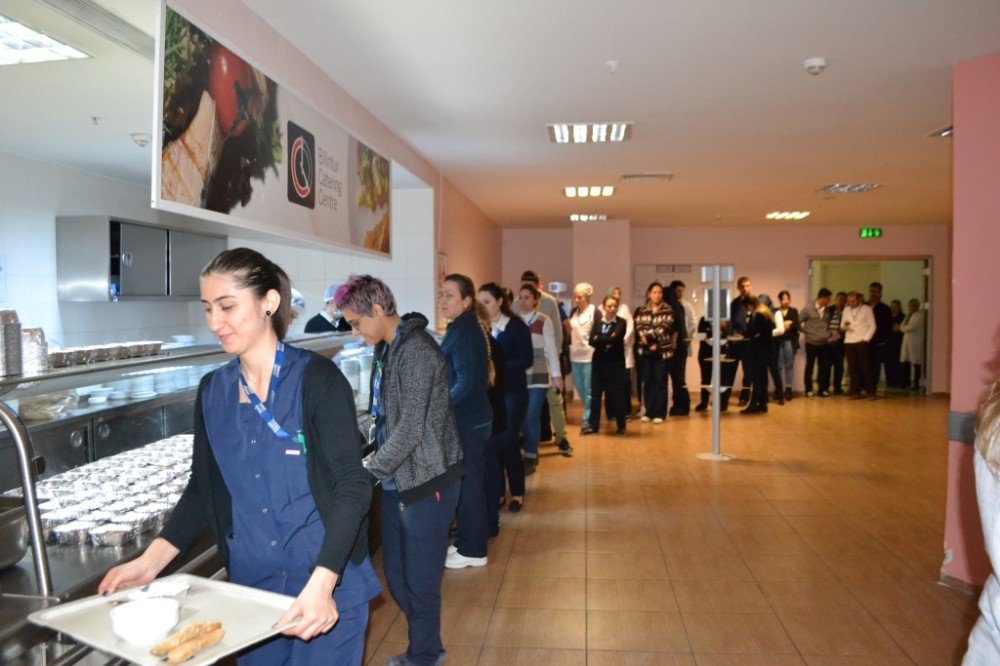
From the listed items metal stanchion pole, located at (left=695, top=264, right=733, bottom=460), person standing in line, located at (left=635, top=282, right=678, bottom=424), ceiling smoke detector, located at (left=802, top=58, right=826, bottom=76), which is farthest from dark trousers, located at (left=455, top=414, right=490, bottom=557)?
person standing in line, located at (left=635, top=282, right=678, bottom=424)

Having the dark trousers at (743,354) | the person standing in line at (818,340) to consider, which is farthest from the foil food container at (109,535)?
the person standing in line at (818,340)

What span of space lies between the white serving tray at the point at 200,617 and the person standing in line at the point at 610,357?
24.7ft

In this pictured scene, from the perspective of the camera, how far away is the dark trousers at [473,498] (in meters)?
4.27

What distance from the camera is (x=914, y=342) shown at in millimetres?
14672

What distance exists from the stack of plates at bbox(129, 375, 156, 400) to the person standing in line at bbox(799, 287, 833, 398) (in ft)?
38.6

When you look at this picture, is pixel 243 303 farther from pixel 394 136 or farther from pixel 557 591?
pixel 394 136

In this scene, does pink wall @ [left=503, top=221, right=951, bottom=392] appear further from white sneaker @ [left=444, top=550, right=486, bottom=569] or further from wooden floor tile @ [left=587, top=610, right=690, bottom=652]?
wooden floor tile @ [left=587, top=610, right=690, bottom=652]

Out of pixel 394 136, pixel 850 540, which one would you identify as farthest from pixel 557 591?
pixel 394 136

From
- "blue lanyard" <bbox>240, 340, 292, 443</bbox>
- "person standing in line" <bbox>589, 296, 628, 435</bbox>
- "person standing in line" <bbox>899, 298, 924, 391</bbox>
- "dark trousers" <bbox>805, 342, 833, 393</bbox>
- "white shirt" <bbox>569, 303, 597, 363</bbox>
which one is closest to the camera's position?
"blue lanyard" <bbox>240, 340, 292, 443</bbox>

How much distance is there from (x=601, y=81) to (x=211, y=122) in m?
2.72

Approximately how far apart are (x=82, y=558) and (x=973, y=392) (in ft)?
13.7

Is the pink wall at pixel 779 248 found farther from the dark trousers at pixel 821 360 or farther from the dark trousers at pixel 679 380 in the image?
the dark trousers at pixel 679 380

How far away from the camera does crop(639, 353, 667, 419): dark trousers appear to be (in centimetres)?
1009

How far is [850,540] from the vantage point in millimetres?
5203
